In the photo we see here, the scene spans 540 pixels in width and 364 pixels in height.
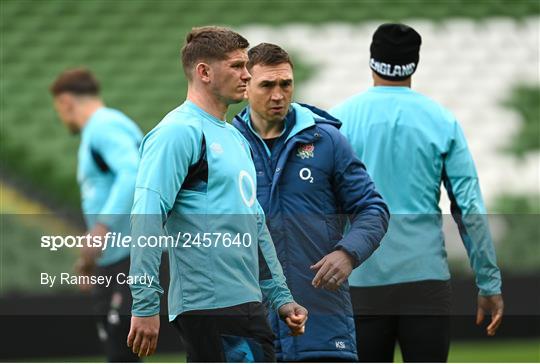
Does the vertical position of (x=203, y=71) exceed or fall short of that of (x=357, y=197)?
it exceeds it

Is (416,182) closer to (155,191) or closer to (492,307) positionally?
(492,307)

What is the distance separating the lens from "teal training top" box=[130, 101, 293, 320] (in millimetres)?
3381

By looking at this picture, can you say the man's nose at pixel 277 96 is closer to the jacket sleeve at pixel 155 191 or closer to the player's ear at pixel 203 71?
the player's ear at pixel 203 71

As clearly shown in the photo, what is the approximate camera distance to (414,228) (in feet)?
14.8

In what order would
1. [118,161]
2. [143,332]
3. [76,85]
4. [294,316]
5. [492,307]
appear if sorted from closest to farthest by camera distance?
1. [143,332]
2. [294,316]
3. [492,307]
4. [118,161]
5. [76,85]

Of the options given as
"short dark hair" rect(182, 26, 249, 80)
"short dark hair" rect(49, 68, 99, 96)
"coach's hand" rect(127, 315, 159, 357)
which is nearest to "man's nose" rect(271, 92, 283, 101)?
"short dark hair" rect(182, 26, 249, 80)

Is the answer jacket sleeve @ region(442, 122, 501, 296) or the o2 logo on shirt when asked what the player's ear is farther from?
jacket sleeve @ region(442, 122, 501, 296)

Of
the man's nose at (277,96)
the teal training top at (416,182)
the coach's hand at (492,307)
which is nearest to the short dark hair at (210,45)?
the man's nose at (277,96)

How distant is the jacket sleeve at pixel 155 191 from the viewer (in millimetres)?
3354

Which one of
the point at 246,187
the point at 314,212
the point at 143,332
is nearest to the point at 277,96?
the point at 314,212

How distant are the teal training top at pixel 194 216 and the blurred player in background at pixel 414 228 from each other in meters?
0.95

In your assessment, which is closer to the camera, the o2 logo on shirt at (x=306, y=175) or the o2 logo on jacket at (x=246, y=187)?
the o2 logo on jacket at (x=246, y=187)

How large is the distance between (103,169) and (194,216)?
2816mm

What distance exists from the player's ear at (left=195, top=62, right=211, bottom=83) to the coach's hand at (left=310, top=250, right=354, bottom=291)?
2.25 ft
